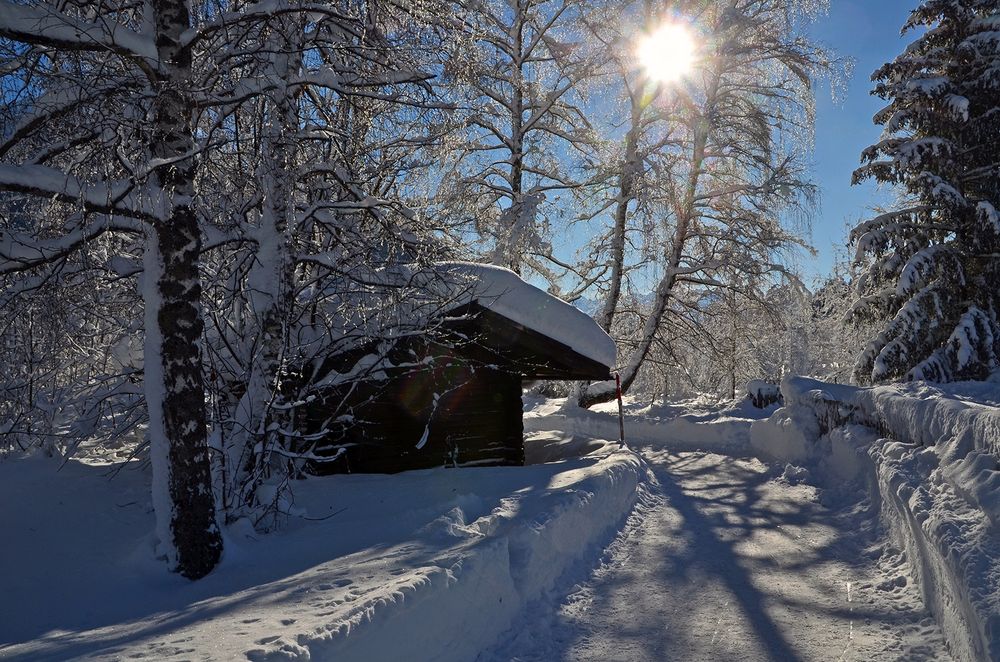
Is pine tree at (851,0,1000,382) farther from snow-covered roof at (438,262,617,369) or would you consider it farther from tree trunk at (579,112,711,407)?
snow-covered roof at (438,262,617,369)

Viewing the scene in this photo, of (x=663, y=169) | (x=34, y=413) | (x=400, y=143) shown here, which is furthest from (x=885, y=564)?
(x=663, y=169)

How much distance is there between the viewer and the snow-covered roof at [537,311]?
9805 mm

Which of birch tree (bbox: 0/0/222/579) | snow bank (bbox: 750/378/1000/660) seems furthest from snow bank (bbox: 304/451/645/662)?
snow bank (bbox: 750/378/1000/660)

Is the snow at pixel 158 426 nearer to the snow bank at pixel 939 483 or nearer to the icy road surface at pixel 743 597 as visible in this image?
the icy road surface at pixel 743 597

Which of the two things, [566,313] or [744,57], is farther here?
[744,57]

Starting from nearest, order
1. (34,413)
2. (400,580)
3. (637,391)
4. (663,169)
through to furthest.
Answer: (400,580)
(34,413)
(663,169)
(637,391)

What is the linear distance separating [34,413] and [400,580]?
5.61 meters

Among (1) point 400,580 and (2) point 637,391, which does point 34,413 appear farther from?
(2) point 637,391

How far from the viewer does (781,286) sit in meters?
17.8

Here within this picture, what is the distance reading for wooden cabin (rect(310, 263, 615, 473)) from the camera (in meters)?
9.91

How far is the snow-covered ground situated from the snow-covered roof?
2.43m

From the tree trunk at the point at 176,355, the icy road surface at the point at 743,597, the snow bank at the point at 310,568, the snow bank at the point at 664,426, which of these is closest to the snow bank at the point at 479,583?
the snow bank at the point at 310,568

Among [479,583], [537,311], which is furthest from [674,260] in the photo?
[479,583]

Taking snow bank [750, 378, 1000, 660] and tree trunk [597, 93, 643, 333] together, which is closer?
snow bank [750, 378, 1000, 660]
